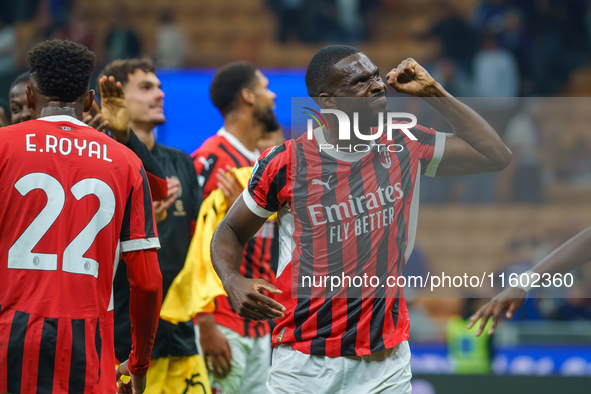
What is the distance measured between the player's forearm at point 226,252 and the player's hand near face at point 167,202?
43.1 inches

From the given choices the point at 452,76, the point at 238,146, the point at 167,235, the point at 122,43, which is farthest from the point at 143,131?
the point at 122,43

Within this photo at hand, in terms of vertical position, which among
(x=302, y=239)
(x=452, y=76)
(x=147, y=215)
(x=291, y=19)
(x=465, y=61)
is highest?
(x=291, y=19)

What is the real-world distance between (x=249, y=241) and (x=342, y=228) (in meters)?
1.87

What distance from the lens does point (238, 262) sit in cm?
345

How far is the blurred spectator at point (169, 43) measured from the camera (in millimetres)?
13016

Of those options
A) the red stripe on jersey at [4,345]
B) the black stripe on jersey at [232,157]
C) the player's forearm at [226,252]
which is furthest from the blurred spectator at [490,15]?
the red stripe on jersey at [4,345]

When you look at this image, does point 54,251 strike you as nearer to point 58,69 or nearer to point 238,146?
point 58,69

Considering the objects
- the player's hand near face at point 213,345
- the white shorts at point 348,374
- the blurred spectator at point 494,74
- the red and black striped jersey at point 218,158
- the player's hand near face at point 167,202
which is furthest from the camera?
the blurred spectator at point 494,74

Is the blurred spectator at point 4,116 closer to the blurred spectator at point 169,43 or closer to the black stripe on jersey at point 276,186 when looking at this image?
the black stripe on jersey at point 276,186

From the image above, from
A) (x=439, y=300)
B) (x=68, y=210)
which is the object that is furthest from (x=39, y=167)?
(x=439, y=300)

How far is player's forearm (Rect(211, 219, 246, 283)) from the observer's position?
11.2ft

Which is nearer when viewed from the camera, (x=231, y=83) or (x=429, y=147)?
(x=429, y=147)

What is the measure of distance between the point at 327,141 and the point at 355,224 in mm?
416

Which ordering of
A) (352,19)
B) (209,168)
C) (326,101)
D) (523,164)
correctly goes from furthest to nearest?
(352,19) < (523,164) < (209,168) < (326,101)
